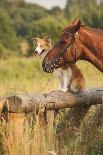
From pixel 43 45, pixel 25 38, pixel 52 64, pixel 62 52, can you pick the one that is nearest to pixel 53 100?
pixel 52 64

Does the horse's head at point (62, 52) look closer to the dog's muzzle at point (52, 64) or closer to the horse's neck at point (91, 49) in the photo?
the dog's muzzle at point (52, 64)

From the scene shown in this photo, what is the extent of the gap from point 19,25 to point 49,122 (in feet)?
183

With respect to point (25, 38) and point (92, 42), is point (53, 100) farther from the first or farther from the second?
point (25, 38)

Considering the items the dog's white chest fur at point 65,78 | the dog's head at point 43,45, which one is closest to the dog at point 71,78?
the dog's white chest fur at point 65,78

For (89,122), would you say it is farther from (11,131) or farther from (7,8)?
(7,8)

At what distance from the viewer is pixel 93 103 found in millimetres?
8680

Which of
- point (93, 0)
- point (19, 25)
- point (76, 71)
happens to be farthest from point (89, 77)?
point (93, 0)

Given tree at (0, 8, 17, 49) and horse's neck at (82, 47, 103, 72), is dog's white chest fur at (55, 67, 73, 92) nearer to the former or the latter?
horse's neck at (82, 47, 103, 72)

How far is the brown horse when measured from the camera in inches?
Answer: 292

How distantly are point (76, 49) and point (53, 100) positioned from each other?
85 centimetres

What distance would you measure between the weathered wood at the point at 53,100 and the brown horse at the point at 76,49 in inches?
17.1

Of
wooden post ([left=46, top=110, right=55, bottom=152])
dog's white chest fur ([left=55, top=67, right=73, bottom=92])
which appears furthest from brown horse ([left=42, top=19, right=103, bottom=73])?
dog's white chest fur ([left=55, top=67, right=73, bottom=92])

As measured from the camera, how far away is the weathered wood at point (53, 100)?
7387 millimetres

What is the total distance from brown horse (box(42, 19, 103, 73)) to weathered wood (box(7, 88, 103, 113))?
1.42 feet
